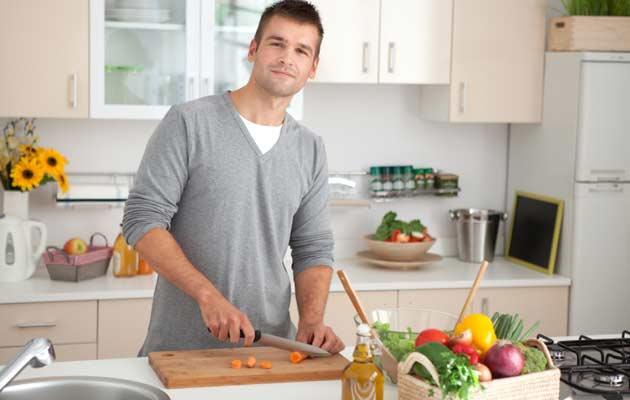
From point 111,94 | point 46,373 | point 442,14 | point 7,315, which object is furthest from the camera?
point 442,14

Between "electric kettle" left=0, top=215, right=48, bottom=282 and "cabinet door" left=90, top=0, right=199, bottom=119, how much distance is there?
1.68 feet

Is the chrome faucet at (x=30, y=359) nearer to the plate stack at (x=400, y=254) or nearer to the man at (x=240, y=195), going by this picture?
the man at (x=240, y=195)

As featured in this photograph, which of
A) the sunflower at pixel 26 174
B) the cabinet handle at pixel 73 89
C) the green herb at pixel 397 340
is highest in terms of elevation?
the cabinet handle at pixel 73 89

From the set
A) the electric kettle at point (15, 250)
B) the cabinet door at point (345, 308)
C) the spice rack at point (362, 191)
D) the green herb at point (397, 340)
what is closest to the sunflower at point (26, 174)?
the electric kettle at point (15, 250)

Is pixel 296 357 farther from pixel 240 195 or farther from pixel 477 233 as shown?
pixel 477 233

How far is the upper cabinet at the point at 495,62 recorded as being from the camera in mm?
4125

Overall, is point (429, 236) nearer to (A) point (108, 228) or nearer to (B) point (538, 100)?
(B) point (538, 100)

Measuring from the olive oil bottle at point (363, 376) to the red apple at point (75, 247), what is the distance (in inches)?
88.2

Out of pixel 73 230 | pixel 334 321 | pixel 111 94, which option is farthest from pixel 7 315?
pixel 334 321

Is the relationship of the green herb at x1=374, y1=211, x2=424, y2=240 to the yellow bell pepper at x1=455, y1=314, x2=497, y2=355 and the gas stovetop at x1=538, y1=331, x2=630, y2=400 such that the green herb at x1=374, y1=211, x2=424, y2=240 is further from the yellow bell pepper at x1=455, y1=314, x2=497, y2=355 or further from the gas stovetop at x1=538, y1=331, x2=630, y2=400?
the yellow bell pepper at x1=455, y1=314, x2=497, y2=355

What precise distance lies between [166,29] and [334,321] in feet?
4.34

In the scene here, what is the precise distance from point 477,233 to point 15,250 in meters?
1.94

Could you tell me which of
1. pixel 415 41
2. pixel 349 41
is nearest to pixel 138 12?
pixel 349 41

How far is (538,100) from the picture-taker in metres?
4.22
